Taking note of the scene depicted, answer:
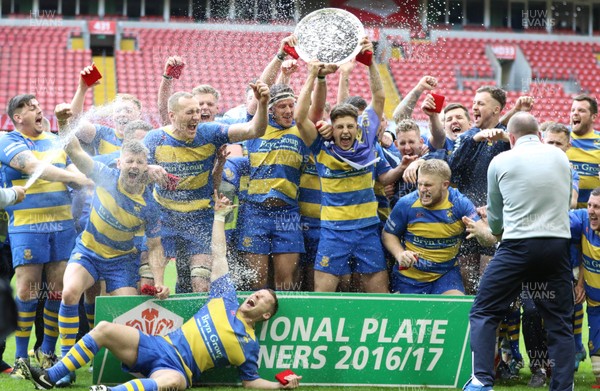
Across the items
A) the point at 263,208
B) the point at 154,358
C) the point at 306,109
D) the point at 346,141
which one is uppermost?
the point at 306,109

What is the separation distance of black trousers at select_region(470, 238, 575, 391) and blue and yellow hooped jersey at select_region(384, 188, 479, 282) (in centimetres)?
103

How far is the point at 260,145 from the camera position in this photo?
6.15m

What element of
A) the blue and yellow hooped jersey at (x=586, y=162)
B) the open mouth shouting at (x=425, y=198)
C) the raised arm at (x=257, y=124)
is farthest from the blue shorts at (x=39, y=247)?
the blue and yellow hooped jersey at (x=586, y=162)

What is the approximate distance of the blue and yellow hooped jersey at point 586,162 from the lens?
6.82m

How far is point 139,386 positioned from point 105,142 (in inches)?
101

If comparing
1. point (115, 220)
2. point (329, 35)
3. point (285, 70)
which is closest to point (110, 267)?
point (115, 220)

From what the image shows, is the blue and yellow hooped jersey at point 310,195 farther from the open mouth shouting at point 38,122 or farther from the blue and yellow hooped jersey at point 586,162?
the blue and yellow hooped jersey at point 586,162

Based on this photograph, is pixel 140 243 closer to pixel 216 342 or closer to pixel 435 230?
pixel 216 342

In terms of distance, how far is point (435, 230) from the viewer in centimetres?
588

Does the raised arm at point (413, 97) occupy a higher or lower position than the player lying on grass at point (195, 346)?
higher

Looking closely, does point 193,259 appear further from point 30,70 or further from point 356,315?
point 30,70

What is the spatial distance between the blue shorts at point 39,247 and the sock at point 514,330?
3.22 m

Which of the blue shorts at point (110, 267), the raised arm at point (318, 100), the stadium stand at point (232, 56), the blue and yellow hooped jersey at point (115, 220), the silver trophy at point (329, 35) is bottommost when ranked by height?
the blue shorts at point (110, 267)

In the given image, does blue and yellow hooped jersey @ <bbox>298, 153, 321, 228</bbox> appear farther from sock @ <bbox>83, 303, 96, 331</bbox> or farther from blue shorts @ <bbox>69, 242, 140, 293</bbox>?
sock @ <bbox>83, 303, 96, 331</bbox>
